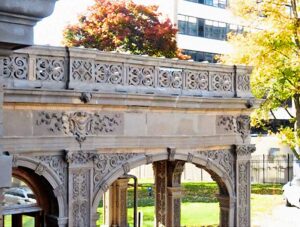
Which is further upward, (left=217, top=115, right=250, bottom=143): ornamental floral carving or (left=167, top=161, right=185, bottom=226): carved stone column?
(left=217, top=115, right=250, bottom=143): ornamental floral carving

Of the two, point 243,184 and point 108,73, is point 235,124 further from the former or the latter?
point 108,73

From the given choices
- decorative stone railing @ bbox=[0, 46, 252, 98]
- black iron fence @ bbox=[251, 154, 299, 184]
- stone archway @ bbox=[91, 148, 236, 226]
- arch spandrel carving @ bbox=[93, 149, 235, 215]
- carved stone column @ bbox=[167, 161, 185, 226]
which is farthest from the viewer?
black iron fence @ bbox=[251, 154, 299, 184]

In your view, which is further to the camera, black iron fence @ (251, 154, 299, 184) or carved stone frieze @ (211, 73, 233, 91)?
black iron fence @ (251, 154, 299, 184)

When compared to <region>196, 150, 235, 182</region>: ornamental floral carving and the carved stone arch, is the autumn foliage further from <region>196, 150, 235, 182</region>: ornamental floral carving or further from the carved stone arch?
the carved stone arch

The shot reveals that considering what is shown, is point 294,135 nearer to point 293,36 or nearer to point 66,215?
point 293,36

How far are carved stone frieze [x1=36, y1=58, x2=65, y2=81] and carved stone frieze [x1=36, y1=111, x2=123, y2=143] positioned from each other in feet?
2.03

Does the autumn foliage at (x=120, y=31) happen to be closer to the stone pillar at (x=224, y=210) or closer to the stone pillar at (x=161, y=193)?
the stone pillar at (x=161, y=193)

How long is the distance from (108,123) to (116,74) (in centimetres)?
94

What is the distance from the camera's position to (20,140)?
902 cm

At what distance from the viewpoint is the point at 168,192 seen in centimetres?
1488

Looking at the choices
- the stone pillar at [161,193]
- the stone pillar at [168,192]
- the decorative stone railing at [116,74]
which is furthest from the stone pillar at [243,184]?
the stone pillar at [161,193]

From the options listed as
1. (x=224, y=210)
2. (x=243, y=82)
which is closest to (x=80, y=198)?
(x=224, y=210)

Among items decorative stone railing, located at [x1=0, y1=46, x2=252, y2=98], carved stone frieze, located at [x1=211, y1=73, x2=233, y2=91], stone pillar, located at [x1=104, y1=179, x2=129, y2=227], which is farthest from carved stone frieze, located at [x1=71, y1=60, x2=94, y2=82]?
stone pillar, located at [x1=104, y1=179, x2=129, y2=227]

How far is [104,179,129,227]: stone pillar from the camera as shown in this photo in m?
16.0
